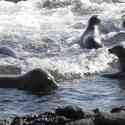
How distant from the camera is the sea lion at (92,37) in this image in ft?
56.7

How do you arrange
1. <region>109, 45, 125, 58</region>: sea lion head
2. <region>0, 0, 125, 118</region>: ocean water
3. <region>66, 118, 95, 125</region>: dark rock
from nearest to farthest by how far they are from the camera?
<region>66, 118, 95, 125</region>: dark rock < <region>0, 0, 125, 118</region>: ocean water < <region>109, 45, 125, 58</region>: sea lion head

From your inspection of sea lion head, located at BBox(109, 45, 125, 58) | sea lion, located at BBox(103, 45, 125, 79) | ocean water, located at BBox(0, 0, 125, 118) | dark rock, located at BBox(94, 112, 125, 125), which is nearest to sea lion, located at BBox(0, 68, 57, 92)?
ocean water, located at BBox(0, 0, 125, 118)

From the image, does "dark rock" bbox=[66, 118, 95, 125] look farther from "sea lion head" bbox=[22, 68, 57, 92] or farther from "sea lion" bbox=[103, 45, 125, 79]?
"sea lion" bbox=[103, 45, 125, 79]

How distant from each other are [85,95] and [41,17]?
12.3 m

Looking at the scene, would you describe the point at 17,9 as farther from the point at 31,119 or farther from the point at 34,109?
the point at 31,119

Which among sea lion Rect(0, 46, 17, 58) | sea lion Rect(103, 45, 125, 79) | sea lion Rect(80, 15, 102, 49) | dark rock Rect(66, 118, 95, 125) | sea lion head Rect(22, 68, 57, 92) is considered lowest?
dark rock Rect(66, 118, 95, 125)

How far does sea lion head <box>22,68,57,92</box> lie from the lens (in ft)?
39.0

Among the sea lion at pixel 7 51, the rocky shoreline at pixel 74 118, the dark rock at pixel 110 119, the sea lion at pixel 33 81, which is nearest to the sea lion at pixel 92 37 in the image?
the sea lion at pixel 7 51

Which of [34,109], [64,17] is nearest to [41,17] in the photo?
[64,17]

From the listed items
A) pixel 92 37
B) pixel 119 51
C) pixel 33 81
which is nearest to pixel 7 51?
pixel 92 37

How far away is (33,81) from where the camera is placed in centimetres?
1195

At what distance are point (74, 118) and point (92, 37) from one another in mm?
9434

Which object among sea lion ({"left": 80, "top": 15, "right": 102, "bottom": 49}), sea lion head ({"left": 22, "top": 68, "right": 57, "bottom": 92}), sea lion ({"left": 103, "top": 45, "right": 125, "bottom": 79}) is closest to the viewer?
sea lion head ({"left": 22, "top": 68, "right": 57, "bottom": 92})

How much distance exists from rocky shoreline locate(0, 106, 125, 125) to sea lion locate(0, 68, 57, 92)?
2.99m
